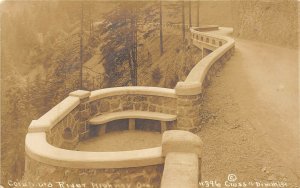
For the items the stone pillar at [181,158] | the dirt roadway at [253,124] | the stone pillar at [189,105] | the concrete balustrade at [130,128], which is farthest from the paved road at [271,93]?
the stone pillar at [181,158]

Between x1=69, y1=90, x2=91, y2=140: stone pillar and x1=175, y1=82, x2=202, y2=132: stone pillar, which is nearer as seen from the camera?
x1=69, y1=90, x2=91, y2=140: stone pillar

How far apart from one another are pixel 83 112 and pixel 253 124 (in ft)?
13.8

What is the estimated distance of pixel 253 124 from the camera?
8.48 metres

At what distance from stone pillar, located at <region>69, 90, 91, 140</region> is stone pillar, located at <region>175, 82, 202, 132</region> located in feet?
7.71

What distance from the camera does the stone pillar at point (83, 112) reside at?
28.4ft

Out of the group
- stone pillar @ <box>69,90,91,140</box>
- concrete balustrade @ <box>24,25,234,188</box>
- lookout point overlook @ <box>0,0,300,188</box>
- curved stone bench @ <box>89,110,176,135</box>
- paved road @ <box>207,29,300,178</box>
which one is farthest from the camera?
curved stone bench @ <box>89,110,176,135</box>

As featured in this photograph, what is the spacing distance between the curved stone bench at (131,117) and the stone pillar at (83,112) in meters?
0.16

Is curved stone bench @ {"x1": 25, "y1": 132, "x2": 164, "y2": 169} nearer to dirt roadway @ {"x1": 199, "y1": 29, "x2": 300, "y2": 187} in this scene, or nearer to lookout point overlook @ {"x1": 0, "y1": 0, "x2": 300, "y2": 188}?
lookout point overlook @ {"x1": 0, "y1": 0, "x2": 300, "y2": 188}

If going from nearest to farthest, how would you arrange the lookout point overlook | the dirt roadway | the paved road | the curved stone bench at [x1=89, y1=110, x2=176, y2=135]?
1. the lookout point overlook
2. the dirt roadway
3. the paved road
4. the curved stone bench at [x1=89, y1=110, x2=176, y2=135]

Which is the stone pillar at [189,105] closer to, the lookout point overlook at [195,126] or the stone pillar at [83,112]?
the lookout point overlook at [195,126]

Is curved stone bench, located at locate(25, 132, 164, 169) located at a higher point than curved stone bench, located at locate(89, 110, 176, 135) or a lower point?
higher

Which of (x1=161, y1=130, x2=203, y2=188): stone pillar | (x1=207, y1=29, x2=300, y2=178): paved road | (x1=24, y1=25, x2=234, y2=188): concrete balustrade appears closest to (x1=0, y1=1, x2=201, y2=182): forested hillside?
(x1=207, y1=29, x2=300, y2=178): paved road

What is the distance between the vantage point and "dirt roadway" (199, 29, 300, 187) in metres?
6.88

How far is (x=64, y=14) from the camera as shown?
35.5 m
